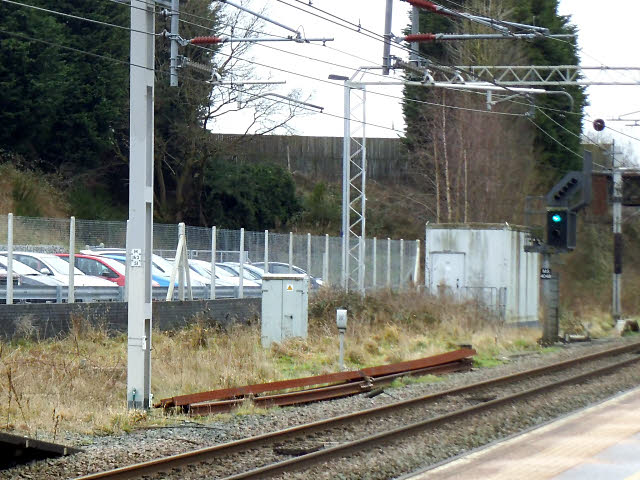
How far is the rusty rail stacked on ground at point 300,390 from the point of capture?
46.3ft

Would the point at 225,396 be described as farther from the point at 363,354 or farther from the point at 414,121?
the point at 414,121

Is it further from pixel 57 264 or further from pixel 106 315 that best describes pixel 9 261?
pixel 57 264

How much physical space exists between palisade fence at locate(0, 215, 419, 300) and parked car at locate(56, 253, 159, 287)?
54 centimetres

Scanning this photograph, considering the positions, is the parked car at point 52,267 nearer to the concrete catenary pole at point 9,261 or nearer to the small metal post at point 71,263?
the small metal post at point 71,263

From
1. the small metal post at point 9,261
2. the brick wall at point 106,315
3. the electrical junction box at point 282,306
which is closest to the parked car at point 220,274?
the brick wall at point 106,315

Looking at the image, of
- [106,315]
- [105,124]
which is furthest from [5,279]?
[105,124]

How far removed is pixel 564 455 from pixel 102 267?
629 inches

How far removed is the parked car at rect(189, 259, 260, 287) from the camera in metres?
28.6

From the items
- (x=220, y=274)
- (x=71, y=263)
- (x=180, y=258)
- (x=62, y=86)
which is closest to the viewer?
(x=71, y=263)

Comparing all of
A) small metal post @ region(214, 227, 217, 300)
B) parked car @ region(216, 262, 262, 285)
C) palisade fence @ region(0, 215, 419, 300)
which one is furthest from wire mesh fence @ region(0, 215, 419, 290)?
small metal post @ region(214, 227, 217, 300)

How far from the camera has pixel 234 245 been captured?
28.2 metres

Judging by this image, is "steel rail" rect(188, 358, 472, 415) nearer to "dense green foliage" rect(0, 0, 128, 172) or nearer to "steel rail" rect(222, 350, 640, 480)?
"steel rail" rect(222, 350, 640, 480)

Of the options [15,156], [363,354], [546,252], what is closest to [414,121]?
[15,156]

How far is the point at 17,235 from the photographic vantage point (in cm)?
2228
